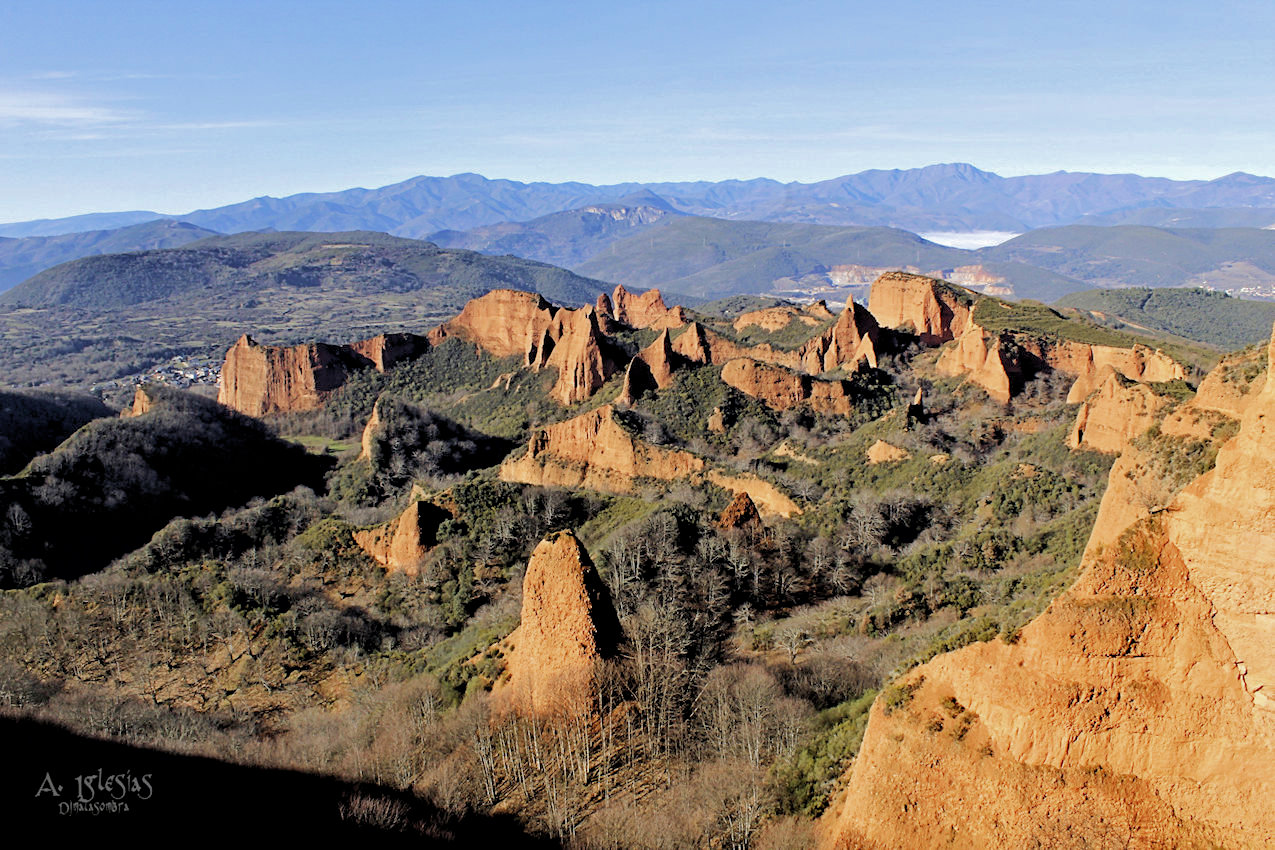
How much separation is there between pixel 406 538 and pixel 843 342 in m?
53.4

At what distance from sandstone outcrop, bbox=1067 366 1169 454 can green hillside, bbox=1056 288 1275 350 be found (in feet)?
307

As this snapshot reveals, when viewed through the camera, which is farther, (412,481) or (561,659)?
(412,481)

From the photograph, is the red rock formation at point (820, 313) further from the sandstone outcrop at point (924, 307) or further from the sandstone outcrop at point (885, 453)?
the sandstone outcrop at point (885, 453)

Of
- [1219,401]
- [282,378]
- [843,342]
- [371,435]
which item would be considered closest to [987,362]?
[843,342]

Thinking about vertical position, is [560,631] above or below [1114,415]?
below

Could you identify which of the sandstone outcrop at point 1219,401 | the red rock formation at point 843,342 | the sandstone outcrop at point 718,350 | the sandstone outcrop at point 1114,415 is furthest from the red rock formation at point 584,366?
the sandstone outcrop at point 1219,401

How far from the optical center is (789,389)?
208 feet

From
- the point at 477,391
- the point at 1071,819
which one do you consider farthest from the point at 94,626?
the point at 477,391

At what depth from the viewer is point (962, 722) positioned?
49.5 ft

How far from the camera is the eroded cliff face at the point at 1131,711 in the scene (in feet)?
41.9

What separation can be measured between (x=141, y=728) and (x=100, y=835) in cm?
942

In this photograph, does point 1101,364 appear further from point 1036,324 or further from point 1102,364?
point 1036,324

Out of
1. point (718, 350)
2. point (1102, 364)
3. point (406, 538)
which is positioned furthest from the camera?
point (718, 350)

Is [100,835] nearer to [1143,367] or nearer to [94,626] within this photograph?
[94,626]
